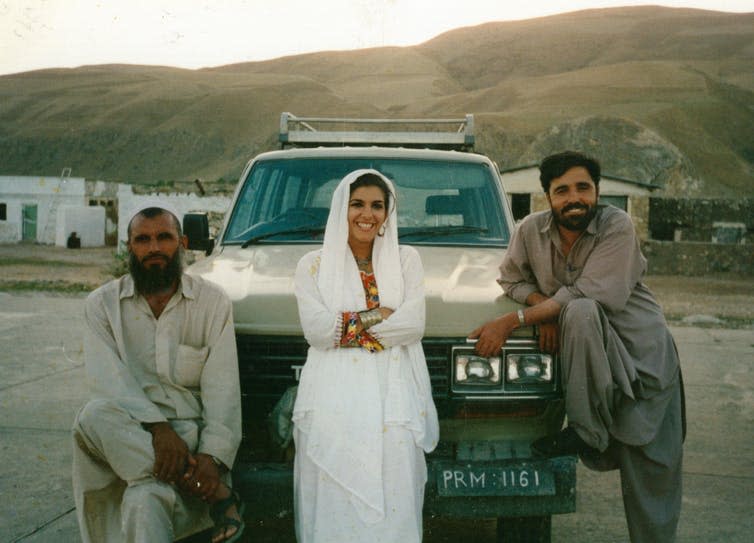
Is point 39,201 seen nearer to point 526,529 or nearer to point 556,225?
point 556,225

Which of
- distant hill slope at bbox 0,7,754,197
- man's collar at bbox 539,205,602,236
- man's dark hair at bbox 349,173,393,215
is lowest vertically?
man's collar at bbox 539,205,602,236

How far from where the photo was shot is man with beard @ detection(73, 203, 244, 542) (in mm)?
3023

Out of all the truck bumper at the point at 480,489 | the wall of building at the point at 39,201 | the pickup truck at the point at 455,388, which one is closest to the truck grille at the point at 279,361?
the pickup truck at the point at 455,388

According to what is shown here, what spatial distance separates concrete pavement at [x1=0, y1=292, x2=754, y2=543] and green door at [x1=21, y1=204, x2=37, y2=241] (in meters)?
28.2

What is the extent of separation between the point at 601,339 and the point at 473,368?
19.3 inches

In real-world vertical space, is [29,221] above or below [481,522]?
below

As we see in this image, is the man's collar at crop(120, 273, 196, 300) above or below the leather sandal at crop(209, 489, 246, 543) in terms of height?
above

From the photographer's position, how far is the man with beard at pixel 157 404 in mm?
3023

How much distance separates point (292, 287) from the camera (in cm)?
347

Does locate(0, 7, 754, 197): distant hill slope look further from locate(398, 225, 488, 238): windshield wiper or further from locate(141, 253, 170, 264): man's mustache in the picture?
locate(141, 253, 170, 264): man's mustache

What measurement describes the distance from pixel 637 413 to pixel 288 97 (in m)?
91.7

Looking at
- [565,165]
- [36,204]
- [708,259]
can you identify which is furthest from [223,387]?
[36,204]

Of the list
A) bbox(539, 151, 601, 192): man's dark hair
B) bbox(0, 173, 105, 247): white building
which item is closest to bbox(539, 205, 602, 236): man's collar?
bbox(539, 151, 601, 192): man's dark hair

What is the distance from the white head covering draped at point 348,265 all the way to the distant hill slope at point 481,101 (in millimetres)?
37132
